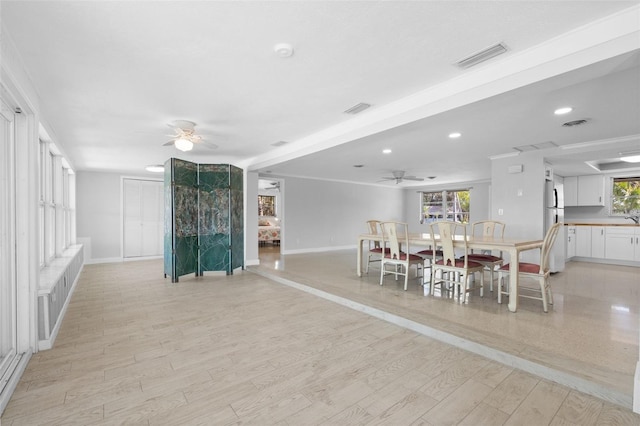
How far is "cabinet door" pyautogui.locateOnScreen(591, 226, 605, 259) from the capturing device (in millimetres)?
6871

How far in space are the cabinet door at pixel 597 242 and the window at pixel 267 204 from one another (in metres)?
9.98

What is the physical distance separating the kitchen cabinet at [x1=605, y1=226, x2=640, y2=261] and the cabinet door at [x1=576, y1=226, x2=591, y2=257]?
0.32m

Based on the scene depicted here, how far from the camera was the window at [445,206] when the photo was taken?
1056 centimetres

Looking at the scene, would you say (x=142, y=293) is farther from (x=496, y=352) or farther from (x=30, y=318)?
(x=496, y=352)

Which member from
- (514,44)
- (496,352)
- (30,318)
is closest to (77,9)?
(30,318)

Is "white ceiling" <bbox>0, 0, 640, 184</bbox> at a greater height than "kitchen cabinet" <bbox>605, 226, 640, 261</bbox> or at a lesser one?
greater

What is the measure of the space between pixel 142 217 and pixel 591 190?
36.4ft

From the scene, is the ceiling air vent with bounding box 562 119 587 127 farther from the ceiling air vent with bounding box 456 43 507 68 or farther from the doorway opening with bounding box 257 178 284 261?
the doorway opening with bounding box 257 178 284 261

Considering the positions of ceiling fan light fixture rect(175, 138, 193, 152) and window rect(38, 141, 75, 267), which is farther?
window rect(38, 141, 75, 267)

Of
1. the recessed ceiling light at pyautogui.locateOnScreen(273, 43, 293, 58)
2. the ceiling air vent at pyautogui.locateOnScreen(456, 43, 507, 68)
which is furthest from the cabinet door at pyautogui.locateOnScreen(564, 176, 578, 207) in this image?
the recessed ceiling light at pyautogui.locateOnScreen(273, 43, 293, 58)

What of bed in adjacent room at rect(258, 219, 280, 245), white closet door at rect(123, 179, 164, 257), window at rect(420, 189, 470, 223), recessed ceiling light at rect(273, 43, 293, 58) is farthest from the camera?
bed in adjacent room at rect(258, 219, 280, 245)

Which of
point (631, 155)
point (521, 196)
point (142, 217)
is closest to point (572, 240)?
point (631, 155)

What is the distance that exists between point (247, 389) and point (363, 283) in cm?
307

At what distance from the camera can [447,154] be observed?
19.1 ft
